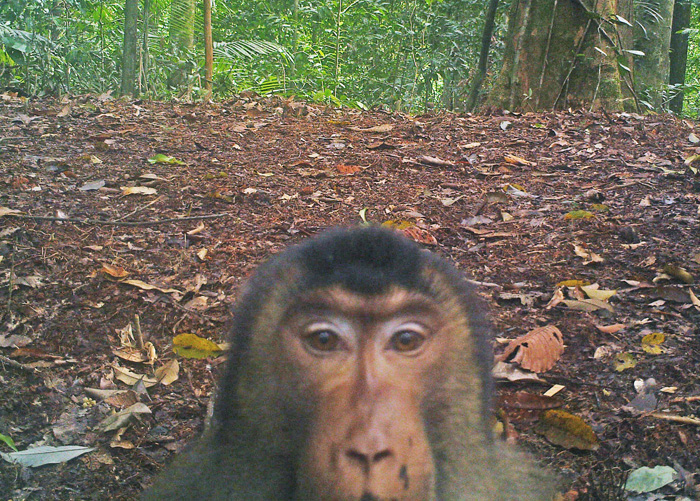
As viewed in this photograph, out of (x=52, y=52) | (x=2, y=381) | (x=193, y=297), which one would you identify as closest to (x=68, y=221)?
(x=193, y=297)

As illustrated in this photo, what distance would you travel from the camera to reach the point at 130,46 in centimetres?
662

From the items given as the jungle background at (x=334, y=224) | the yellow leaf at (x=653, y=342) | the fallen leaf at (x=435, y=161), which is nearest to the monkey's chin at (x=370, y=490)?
the jungle background at (x=334, y=224)

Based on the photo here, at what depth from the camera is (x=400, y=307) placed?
59.9 inches

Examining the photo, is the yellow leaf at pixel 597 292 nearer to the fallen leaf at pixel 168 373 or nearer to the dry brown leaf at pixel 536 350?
the dry brown leaf at pixel 536 350

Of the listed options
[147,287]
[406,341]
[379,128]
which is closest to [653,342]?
[406,341]

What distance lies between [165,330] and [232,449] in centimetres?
142

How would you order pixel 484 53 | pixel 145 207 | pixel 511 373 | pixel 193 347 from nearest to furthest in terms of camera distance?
1. pixel 511 373
2. pixel 193 347
3. pixel 145 207
4. pixel 484 53

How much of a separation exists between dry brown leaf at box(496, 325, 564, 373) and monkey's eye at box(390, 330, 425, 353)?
1148 mm

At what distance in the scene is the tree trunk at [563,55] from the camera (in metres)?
5.84

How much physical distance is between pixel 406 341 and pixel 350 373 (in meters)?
0.17

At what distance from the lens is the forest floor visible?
7.48 ft

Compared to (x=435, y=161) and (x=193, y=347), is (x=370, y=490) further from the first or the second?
(x=435, y=161)

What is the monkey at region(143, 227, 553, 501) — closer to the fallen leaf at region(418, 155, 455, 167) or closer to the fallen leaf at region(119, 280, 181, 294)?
the fallen leaf at region(119, 280, 181, 294)

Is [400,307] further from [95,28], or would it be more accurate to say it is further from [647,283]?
[95,28]
